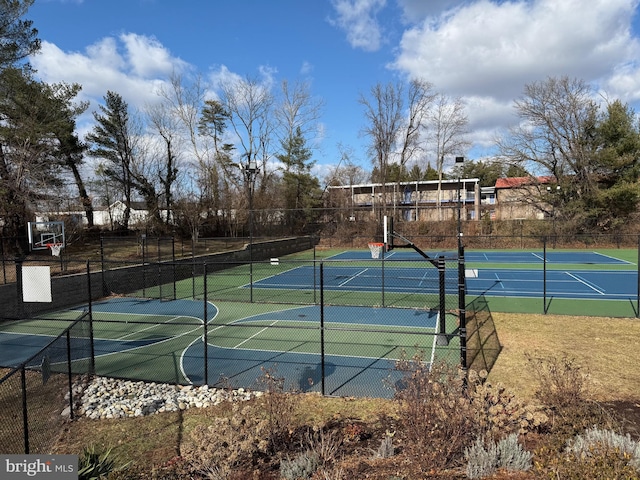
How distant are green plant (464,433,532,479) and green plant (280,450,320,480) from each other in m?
1.41

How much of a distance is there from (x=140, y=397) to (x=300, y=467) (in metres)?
4.66

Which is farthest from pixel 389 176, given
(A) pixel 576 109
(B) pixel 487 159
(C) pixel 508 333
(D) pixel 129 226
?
(C) pixel 508 333

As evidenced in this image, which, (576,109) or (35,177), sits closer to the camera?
(35,177)

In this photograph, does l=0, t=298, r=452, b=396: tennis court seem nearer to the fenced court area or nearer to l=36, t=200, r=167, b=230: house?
the fenced court area

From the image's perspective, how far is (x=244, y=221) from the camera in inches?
1399

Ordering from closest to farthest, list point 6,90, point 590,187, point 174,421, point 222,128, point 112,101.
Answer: point 174,421
point 6,90
point 112,101
point 590,187
point 222,128

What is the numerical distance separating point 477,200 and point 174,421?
56078mm

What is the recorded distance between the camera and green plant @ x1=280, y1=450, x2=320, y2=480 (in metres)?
3.83

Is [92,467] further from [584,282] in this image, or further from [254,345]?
[584,282]

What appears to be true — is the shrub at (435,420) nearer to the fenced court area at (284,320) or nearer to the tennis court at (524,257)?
the fenced court area at (284,320)

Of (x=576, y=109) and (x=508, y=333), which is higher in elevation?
(x=576, y=109)

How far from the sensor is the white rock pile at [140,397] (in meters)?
6.80

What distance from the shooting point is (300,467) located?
12.7 ft

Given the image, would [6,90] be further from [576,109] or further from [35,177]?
[576,109]
